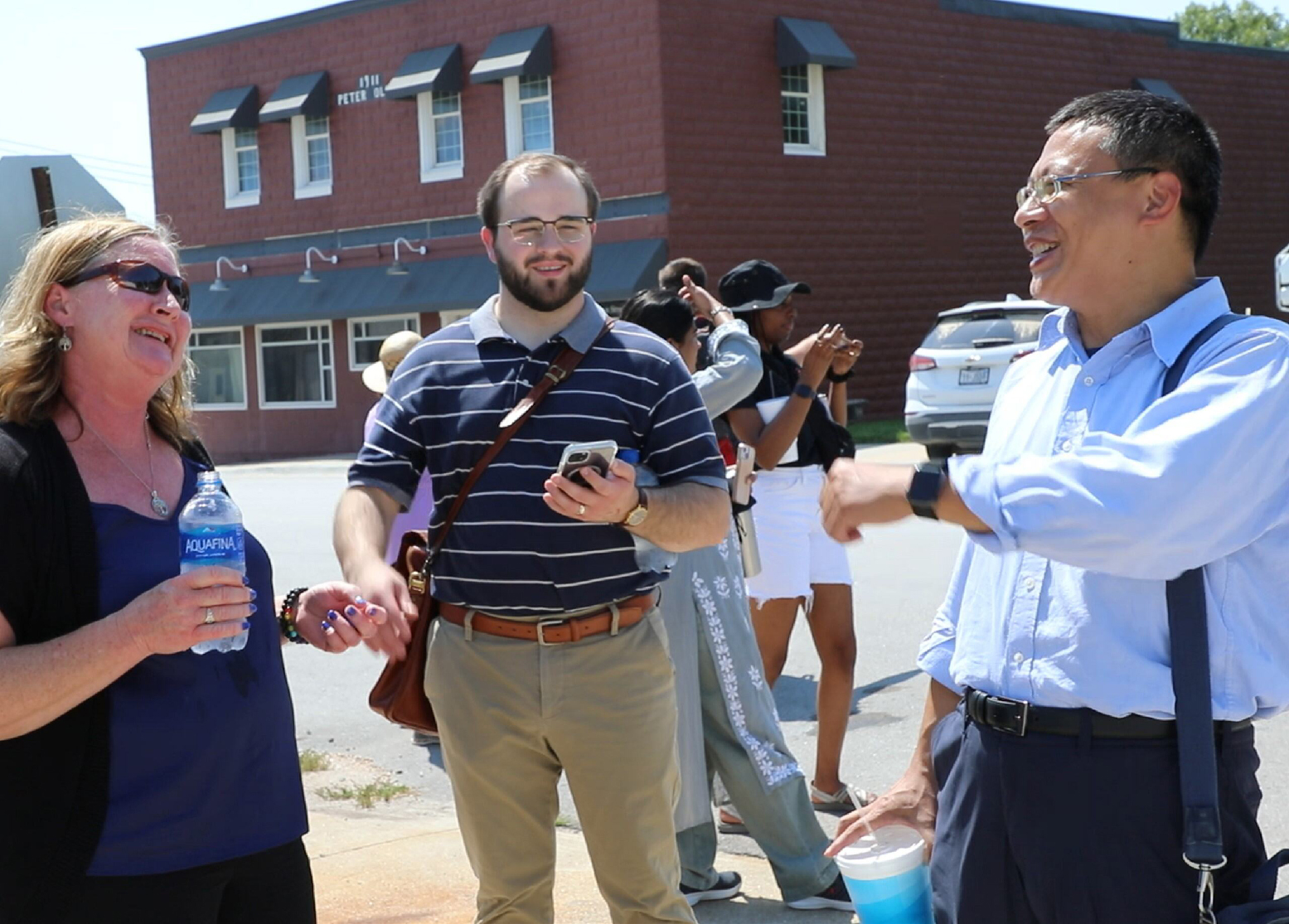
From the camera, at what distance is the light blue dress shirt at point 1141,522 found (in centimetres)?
237

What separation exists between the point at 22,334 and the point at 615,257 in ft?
75.4

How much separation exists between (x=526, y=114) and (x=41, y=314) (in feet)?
82.1

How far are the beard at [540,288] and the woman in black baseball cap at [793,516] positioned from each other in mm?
2106

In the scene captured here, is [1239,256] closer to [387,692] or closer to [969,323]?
[969,323]

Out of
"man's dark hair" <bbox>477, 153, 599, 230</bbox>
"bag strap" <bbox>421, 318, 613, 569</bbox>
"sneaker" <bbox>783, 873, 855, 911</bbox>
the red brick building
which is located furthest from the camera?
the red brick building

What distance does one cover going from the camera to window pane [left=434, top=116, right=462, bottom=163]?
1115 inches

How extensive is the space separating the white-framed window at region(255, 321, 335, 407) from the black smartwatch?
2924 centimetres

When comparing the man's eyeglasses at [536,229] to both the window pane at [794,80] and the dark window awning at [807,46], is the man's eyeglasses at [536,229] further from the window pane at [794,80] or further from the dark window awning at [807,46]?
the window pane at [794,80]

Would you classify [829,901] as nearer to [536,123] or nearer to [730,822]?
[730,822]

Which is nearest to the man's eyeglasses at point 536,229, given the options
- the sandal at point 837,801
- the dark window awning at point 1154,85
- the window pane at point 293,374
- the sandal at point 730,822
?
the sandal at point 730,822

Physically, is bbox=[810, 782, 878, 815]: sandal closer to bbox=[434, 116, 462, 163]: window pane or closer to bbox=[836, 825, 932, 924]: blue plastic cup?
bbox=[836, 825, 932, 924]: blue plastic cup

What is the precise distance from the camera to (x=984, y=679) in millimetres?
2736

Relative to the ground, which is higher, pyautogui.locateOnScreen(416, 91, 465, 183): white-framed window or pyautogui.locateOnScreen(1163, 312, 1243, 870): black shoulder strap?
Result: pyautogui.locateOnScreen(416, 91, 465, 183): white-framed window

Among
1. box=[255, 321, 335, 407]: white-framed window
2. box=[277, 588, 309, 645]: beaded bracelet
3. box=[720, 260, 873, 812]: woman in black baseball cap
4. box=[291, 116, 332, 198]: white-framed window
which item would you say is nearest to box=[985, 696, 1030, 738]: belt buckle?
box=[277, 588, 309, 645]: beaded bracelet
